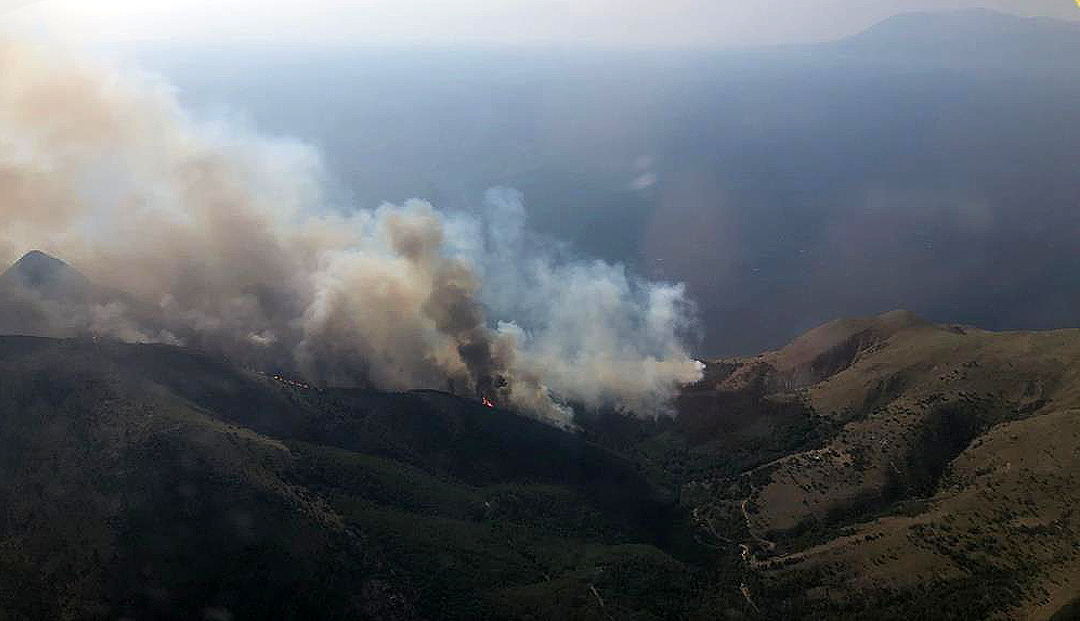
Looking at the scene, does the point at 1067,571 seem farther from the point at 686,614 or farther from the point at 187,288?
the point at 187,288

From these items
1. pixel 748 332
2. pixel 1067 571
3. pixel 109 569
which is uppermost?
pixel 109 569

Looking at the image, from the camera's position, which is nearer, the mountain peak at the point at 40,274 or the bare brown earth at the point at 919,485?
the bare brown earth at the point at 919,485

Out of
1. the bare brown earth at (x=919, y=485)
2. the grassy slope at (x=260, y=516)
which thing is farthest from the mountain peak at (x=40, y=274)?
the bare brown earth at (x=919, y=485)

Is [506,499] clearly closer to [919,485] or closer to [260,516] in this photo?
[260,516]

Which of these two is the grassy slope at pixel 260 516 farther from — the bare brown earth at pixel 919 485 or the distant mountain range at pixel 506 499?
the bare brown earth at pixel 919 485

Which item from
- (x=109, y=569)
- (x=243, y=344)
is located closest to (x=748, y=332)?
(x=243, y=344)

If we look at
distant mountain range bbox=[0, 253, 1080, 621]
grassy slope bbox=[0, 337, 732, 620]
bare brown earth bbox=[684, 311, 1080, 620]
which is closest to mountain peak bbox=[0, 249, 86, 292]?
distant mountain range bbox=[0, 253, 1080, 621]

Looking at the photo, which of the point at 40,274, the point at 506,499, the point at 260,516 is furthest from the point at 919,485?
the point at 40,274

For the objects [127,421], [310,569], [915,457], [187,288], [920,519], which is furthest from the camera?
[187,288]

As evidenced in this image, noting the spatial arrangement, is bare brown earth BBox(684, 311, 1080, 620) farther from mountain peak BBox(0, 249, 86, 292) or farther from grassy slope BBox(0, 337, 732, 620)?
mountain peak BBox(0, 249, 86, 292)

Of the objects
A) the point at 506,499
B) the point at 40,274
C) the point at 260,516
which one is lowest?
the point at 506,499

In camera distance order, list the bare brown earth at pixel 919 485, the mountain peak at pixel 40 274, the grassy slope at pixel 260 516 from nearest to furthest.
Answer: the grassy slope at pixel 260 516 < the bare brown earth at pixel 919 485 < the mountain peak at pixel 40 274
